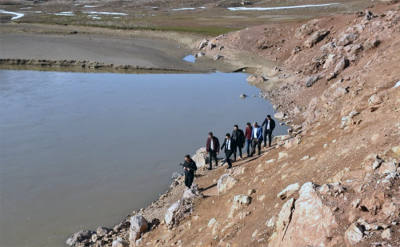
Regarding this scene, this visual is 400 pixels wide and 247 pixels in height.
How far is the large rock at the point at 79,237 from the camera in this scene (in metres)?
15.0

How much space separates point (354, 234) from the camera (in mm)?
8297

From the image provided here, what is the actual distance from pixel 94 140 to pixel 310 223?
1747 cm

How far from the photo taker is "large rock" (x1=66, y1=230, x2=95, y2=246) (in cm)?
1499

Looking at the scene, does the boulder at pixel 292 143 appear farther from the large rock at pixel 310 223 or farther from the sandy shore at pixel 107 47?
the sandy shore at pixel 107 47

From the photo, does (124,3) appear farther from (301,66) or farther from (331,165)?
(331,165)

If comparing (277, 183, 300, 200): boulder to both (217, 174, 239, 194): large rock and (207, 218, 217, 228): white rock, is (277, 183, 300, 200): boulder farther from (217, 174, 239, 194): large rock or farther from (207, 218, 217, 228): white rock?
(217, 174, 239, 194): large rock

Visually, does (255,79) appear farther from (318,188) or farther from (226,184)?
(318,188)

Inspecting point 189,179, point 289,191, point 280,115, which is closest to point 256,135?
point 189,179

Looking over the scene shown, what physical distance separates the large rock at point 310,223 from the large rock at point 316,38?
3452cm

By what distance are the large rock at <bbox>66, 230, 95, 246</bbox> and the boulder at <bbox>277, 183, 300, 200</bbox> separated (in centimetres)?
759

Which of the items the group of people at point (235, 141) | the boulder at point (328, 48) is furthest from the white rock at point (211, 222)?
the boulder at point (328, 48)

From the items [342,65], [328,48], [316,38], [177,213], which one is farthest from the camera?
[316,38]

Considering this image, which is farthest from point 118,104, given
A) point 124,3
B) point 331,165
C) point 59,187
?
point 124,3

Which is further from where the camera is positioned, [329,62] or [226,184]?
[329,62]
